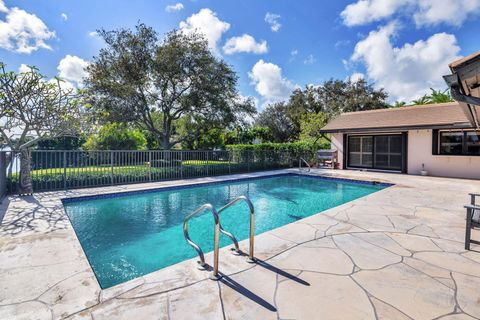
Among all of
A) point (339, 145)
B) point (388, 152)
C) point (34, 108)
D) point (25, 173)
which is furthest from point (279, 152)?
point (25, 173)

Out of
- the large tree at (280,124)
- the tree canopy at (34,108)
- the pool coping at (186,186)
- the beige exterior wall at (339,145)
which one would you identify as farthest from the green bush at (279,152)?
the large tree at (280,124)

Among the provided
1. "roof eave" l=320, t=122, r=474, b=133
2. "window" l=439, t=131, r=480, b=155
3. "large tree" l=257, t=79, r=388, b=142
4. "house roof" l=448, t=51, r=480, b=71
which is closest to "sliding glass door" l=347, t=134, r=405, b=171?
"roof eave" l=320, t=122, r=474, b=133

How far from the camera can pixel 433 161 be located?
12.7 metres

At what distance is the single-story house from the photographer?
38.8ft

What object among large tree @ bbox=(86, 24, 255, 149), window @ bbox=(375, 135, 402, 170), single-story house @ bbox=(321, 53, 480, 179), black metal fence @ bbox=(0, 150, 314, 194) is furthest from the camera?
window @ bbox=(375, 135, 402, 170)

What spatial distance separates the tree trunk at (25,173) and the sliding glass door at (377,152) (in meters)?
16.5

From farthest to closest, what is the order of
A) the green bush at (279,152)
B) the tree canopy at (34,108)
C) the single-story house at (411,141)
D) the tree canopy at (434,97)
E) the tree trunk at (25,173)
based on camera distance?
1. the tree canopy at (434,97)
2. the green bush at (279,152)
3. the single-story house at (411,141)
4. the tree trunk at (25,173)
5. the tree canopy at (34,108)

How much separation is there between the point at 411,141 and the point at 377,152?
2.09 metres

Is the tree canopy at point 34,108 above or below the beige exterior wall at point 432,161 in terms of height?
above

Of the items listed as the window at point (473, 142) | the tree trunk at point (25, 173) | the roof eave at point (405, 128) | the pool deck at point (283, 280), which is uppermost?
the roof eave at point (405, 128)

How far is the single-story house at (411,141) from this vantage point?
11.8 m

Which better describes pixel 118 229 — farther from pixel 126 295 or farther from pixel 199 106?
pixel 199 106

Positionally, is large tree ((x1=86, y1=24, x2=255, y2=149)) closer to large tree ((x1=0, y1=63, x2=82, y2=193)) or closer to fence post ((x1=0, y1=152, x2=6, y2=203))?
large tree ((x1=0, y1=63, x2=82, y2=193))

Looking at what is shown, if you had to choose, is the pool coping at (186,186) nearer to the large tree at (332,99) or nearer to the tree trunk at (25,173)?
the tree trunk at (25,173)
